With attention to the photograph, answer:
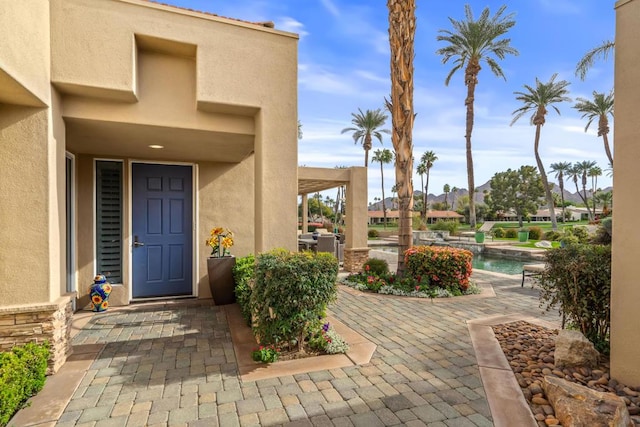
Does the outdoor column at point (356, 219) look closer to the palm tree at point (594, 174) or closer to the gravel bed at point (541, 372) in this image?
the gravel bed at point (541, 372)

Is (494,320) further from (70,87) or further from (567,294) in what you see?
(70,87)

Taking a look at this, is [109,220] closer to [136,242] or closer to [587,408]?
[136,242]

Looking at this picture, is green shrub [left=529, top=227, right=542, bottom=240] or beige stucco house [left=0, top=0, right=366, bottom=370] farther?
green shrub [left=529, top=227, right=542, bottom=240]

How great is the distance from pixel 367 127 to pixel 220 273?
29240 mm

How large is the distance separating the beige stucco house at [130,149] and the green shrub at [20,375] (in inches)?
8.7

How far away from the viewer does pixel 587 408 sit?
225 centimetres

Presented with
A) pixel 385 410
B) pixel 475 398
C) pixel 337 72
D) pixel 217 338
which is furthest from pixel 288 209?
pixel 337 72

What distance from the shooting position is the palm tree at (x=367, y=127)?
104 feet

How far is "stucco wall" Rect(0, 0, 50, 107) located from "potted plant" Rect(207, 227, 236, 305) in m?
2.97

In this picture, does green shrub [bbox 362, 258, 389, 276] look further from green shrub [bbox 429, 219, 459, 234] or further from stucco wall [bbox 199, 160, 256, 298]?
green shrub [bbox 429, 219, 459, 234]

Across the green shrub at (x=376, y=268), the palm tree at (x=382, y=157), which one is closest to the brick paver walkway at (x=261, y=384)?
the green shrub at (x=376, y=268)

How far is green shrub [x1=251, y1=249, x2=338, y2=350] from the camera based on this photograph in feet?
10.9

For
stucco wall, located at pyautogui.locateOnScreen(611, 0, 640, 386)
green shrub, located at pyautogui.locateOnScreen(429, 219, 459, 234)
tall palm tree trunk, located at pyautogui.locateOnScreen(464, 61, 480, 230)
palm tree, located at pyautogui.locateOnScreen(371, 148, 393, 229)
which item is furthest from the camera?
palm tree, located at pyautogui.locateOnScreen(371, 148, 393, 229)

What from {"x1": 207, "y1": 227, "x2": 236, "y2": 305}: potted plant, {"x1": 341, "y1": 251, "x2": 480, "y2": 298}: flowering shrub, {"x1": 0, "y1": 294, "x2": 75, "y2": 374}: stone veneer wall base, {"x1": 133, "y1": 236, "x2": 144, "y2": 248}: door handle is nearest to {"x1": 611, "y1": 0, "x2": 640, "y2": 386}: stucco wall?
{"x1": 341, "y1": 251, "x2": 480, "y2": 298}: flowering shrub
